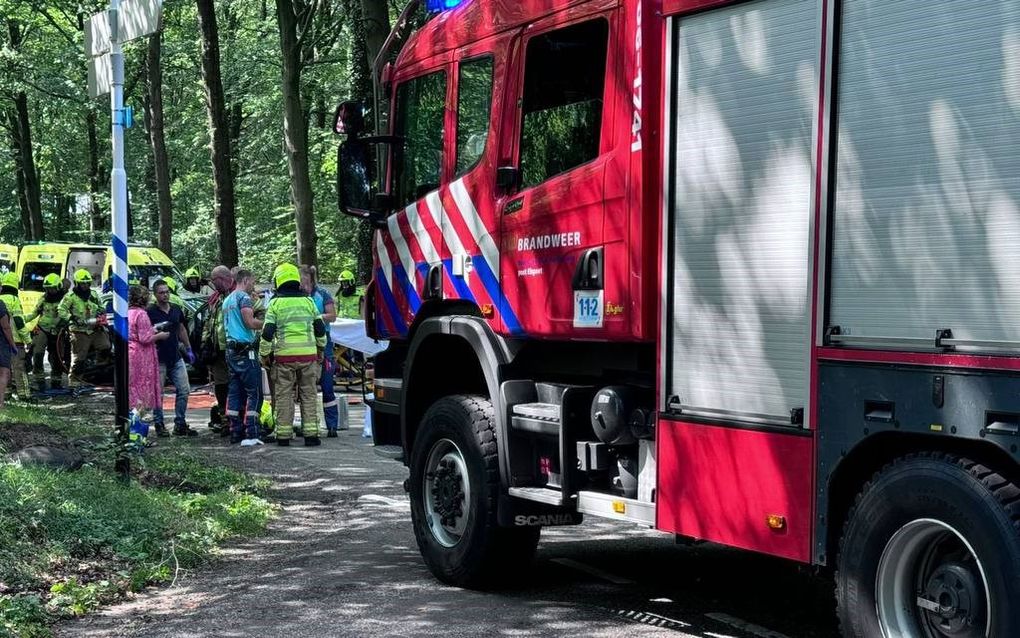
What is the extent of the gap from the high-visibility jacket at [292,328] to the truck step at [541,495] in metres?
7.17

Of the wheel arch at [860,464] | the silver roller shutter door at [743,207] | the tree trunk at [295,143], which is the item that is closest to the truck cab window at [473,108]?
the silver roller shutter door at [743,207]

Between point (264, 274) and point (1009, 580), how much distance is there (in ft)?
115

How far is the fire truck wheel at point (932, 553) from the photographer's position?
14.3ft

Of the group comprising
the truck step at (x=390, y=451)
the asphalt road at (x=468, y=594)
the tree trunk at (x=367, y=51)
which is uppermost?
the tree trunk at (x=367, y=51)

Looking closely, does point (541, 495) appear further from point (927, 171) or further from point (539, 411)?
point (927, 171)

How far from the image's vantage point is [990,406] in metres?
4.39

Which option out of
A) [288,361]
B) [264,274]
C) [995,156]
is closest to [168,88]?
[264,274]

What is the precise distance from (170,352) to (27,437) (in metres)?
3.24

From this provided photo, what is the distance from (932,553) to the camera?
4.75 m

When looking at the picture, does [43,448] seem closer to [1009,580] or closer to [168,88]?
[1009,580]

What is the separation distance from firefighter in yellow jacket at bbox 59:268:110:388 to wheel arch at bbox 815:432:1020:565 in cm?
1739

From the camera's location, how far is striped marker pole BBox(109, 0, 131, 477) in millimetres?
9961

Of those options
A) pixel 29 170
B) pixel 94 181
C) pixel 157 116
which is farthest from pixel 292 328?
pixel 94 181

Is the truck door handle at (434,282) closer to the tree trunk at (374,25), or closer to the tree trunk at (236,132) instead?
the tree trunk at (374,25)
